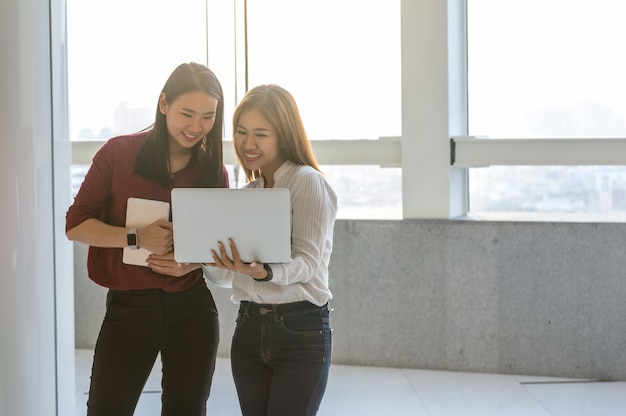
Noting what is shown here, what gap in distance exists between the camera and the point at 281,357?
2184mm

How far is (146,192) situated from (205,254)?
0.29m

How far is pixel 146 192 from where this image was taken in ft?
7.64

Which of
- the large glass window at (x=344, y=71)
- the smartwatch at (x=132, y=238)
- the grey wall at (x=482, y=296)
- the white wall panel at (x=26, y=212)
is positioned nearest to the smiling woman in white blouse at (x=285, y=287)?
the smartwatch at (x=132, y=238)

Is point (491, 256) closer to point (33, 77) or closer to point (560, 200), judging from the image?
point (560, 200)

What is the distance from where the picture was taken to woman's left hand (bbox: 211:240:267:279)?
2.12m

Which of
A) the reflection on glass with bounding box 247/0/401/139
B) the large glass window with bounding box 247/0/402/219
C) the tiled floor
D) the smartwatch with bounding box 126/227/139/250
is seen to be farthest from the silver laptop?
the reflection on glass with bounding box 247/0/401/139

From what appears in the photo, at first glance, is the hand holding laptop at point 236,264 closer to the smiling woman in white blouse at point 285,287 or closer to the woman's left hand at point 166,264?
the smiling woman in white blouse at point 285,287

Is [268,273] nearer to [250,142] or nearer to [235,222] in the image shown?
[235,222]

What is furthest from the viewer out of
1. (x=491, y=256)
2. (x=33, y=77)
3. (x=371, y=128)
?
(x=371, y=128)

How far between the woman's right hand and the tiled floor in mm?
2156

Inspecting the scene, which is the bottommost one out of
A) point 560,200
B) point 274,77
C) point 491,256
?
point 491,256

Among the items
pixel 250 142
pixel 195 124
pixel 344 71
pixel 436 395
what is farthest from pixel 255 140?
pixel 344 71

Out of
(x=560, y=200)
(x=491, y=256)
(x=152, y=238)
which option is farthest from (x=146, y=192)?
(x=560, y=200)

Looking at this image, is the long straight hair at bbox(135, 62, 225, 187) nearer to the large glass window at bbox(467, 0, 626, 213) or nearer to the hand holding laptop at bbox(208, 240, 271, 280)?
the hand holding laptop at bbox(208, 240, 271, 280)
